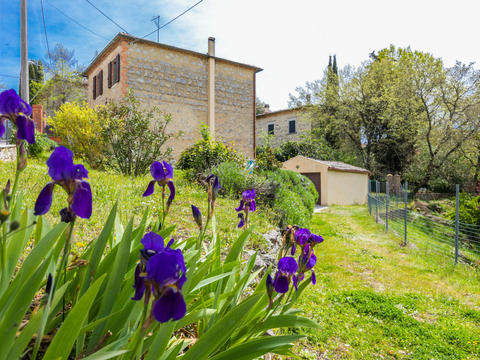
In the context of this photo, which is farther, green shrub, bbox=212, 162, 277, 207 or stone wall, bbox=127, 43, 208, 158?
stone wall, bbox=127, 43, 208, 158

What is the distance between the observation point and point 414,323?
3.37m

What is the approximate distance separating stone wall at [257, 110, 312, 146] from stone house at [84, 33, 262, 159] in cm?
882

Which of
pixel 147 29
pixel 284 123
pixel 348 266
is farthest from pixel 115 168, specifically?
pixel 284 123

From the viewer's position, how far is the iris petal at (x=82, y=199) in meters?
0.79

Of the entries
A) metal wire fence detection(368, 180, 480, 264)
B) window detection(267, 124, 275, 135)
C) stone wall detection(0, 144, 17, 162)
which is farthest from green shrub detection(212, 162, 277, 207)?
window detection(267, 124, 275, 135)

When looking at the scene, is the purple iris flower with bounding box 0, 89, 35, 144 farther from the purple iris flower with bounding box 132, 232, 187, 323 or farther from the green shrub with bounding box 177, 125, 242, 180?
the green shrub with bounding box 177, 125, 242, 180

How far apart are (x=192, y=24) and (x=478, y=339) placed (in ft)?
34.3

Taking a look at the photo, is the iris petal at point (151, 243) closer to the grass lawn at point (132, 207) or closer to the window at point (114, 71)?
the grass lawn at point (132, 207)

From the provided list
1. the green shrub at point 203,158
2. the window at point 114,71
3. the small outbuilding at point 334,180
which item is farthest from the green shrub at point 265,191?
the small outbuilding at point 334,180

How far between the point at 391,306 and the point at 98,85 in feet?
57.9

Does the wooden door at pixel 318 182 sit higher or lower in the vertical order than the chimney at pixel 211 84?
lower

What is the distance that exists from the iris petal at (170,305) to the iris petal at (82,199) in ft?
1.15

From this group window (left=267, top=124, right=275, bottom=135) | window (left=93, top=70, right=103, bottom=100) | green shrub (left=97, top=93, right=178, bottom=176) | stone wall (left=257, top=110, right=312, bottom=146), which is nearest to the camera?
green shrub (left=97, top=93, right=178, bottom=176)

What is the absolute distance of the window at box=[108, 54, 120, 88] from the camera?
13.5 m
